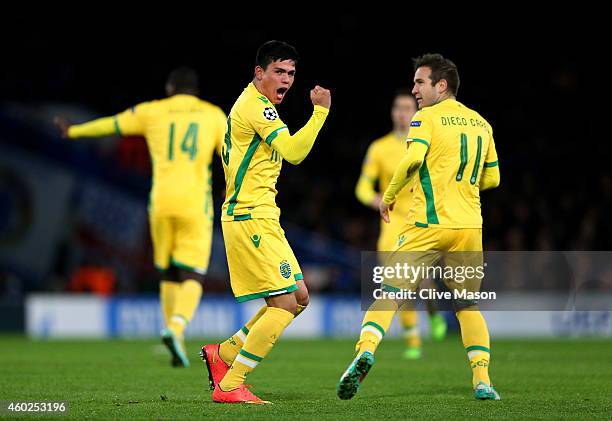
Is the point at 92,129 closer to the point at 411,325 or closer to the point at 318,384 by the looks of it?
the point at 318,384

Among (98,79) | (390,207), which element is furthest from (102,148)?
(390,207)

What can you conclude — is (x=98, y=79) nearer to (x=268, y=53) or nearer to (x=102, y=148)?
(x=102, y=148)

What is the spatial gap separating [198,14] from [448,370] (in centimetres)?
1379

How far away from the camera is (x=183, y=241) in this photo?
980cm

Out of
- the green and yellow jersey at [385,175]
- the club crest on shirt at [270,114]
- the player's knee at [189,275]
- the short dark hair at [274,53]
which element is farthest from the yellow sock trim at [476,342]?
the green and yellow jersey at [385,175]

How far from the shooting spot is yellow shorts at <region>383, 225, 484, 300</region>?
6.81 m

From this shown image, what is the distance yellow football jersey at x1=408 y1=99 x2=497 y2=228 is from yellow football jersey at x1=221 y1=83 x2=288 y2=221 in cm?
93

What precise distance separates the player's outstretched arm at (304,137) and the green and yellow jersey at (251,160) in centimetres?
11

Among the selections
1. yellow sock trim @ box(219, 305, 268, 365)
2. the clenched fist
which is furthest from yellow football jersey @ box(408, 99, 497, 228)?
yellow sock trim @ box(219, 305, 268, 365)

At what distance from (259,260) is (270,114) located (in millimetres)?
860

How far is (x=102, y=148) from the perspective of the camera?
60.8 feet

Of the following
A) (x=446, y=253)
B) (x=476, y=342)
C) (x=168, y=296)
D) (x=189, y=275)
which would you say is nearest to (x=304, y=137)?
(x=446, y=253)

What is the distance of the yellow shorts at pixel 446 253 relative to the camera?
22.3 ft

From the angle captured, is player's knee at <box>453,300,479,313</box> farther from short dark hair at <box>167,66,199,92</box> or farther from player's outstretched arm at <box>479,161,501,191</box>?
short dark hair at <box>167,66,199,92</box>
